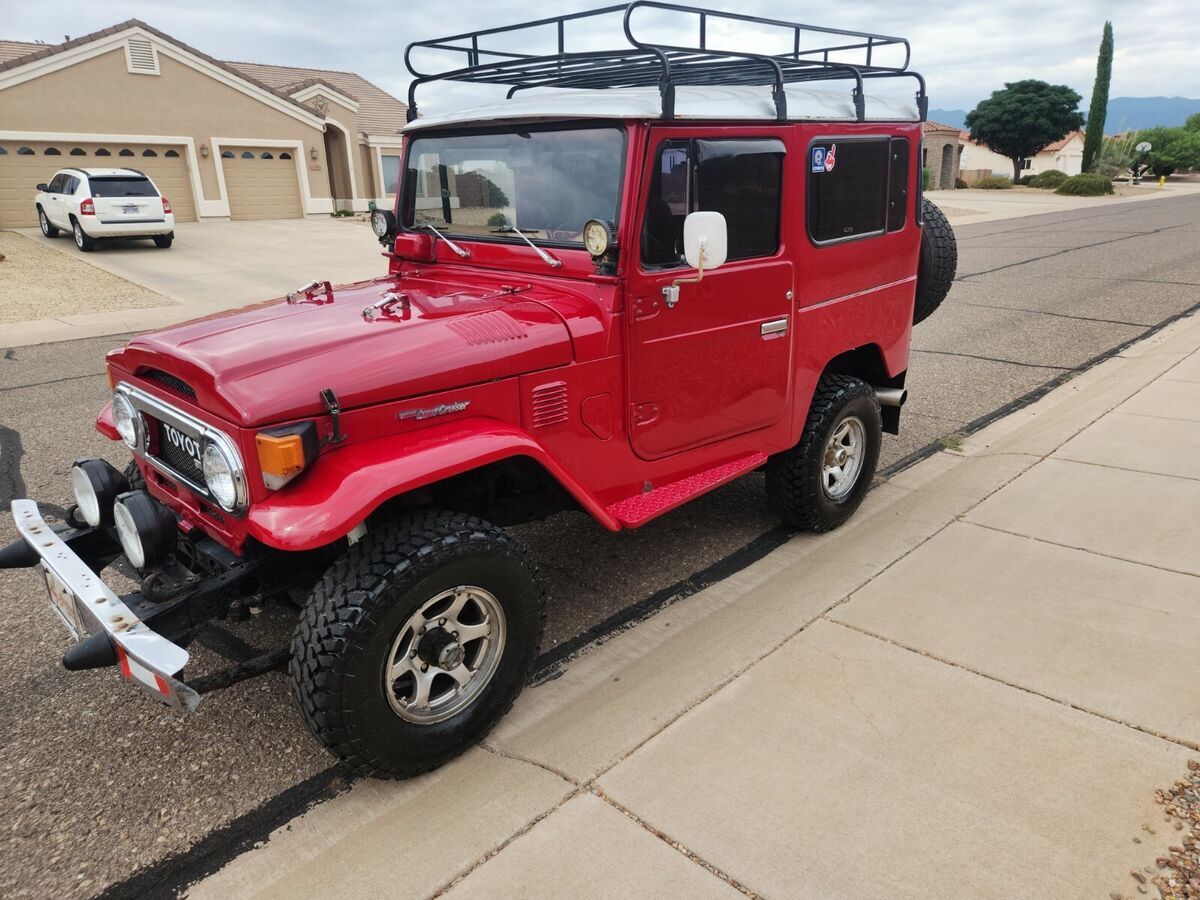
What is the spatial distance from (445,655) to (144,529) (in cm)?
109

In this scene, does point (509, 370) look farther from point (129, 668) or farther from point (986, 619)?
point (986, 619)

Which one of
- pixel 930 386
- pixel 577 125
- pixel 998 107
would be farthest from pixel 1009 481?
pixel 998 107

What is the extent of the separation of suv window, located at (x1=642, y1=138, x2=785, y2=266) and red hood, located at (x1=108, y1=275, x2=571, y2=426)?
0.49 meters

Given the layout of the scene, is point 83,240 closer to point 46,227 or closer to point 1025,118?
point 46,227

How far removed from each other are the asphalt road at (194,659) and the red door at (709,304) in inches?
36.1

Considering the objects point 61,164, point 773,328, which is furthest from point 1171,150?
point 773,328

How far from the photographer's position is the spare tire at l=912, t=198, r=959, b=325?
205 inches

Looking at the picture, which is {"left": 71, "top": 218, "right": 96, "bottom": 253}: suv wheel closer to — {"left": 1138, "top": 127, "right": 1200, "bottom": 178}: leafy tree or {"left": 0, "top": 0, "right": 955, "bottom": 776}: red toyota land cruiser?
{"left": 0, "top": 0, "right": 955, "bottom": 776}: red toyota land cruiser

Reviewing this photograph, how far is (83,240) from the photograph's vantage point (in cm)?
1839

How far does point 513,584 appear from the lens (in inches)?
113

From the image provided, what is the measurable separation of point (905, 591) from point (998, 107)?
68.6 m

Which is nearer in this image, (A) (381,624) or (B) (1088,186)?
(A) (381,624)

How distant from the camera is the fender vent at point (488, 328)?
9.68ft

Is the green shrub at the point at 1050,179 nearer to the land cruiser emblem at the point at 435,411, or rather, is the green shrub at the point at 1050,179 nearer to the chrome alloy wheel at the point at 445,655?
the land cruiser emblem at the point at 435,411
